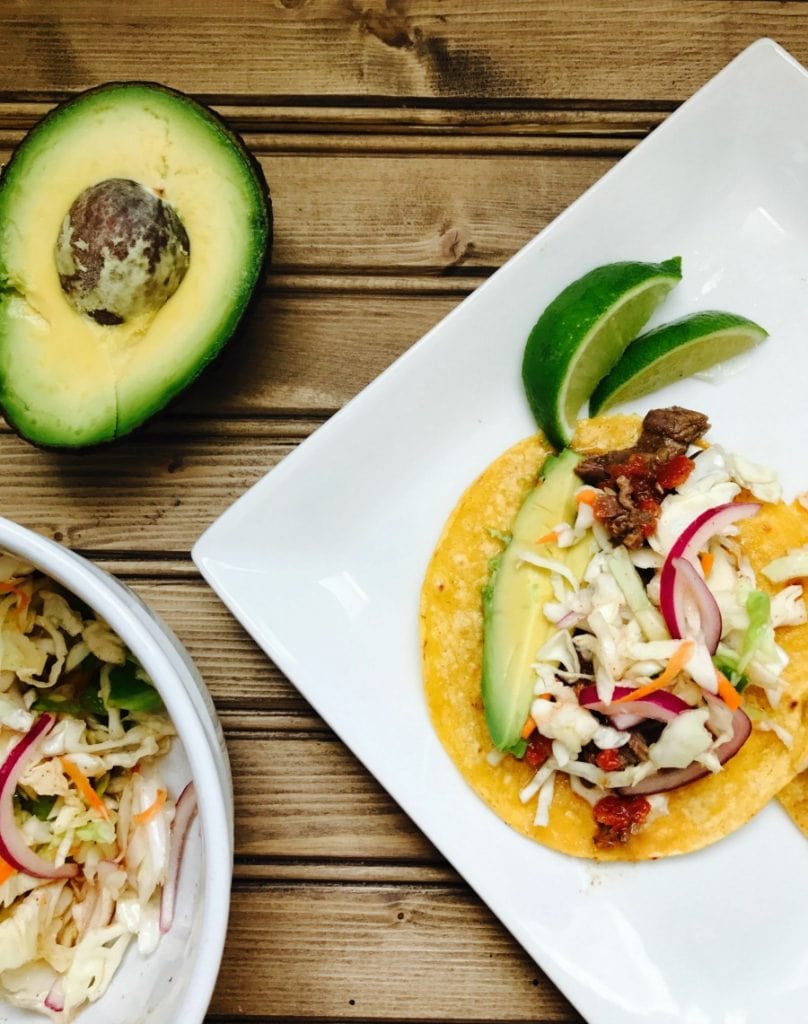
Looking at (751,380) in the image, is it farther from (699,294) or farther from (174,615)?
(174,615)

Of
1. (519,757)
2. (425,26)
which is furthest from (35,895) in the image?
(425,26)

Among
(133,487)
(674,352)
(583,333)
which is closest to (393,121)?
(583,333)

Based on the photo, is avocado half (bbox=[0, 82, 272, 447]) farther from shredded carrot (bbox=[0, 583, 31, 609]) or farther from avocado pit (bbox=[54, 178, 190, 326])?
shredded carrot (bbox=[0, 583, 31, 609])

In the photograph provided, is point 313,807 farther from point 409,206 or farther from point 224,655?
point 409,206

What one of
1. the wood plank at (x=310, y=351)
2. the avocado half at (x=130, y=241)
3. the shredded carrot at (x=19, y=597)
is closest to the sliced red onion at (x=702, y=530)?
the wood plank at (x=310, y=351)

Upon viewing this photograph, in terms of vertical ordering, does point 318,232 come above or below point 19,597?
above

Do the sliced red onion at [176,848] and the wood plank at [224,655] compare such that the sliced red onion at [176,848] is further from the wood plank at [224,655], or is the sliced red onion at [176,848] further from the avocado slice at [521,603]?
the avocado slice at [521,603]
